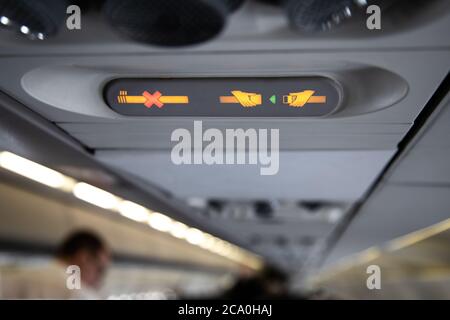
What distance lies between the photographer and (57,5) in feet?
2.59

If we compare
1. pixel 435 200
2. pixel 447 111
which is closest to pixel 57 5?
pixel 447 111

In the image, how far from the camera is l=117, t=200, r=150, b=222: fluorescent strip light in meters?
2.61

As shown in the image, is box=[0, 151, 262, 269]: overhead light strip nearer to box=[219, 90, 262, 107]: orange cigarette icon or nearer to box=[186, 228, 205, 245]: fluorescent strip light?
box=[186, 228, 205, 245]: fluorescent strip light

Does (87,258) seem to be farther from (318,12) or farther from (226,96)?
(318,12)

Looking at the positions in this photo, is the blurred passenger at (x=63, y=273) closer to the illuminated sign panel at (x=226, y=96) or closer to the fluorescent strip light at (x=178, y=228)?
the fluorescent strip light at (x=178, y=228)

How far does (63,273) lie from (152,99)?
276 cm

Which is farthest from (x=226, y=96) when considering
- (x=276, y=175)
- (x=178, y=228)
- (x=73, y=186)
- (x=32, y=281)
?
(x=32, y=281)

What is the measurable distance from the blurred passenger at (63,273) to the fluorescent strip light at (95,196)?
338mm

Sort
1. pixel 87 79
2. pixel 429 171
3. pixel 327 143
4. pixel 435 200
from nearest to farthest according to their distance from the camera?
pixel 87 79
pixel 327 143
pixel 429 171
pixel 435 200

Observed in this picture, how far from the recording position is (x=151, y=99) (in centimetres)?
104

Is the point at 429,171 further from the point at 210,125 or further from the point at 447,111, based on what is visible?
the point at 210,125

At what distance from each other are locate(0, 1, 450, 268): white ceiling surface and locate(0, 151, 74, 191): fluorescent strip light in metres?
0.47

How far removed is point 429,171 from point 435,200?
38cm
